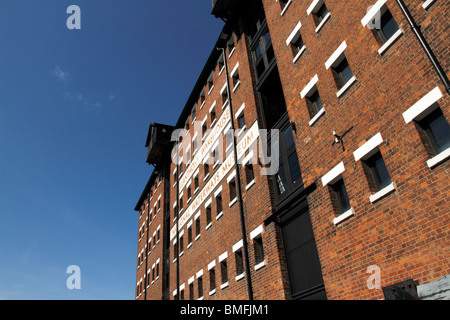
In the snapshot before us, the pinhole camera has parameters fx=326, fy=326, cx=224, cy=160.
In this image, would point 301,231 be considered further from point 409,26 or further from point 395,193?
point 409,26

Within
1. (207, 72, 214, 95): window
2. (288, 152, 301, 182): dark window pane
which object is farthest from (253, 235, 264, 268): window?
(207, 72, 214, 95): window

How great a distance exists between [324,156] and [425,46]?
4.53 m

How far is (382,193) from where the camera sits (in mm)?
8961

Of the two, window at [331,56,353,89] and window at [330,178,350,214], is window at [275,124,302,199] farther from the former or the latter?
window at [331,56,353,89]

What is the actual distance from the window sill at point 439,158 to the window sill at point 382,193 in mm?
1154

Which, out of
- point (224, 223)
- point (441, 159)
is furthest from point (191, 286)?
point (441, 159)

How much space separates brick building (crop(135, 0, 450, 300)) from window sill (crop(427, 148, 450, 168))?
0.05m

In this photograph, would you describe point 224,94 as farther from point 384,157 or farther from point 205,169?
point 384,157

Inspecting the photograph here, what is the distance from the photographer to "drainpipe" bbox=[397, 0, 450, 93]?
7686mm

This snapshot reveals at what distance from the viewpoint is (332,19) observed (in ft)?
39.9

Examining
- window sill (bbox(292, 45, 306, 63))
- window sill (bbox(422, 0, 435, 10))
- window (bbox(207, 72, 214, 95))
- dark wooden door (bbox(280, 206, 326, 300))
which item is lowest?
dark wooden door (bbox(280, 206, 326, 300))
